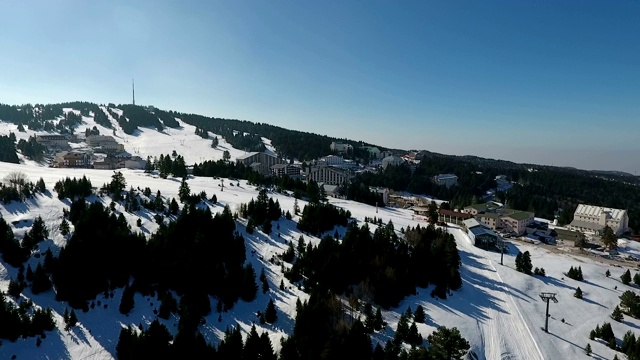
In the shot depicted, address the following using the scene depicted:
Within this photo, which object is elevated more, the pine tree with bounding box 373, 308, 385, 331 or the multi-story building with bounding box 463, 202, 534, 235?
the multi-story building with bounding box 463, 202, 534, 235

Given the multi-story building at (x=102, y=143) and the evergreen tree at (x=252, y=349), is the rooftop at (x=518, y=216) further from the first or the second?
the multi-story building at (x=102, y=143)

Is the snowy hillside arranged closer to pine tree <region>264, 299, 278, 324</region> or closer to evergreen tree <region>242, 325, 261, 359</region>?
pine tree <region>264, 299, 278, 324</region>

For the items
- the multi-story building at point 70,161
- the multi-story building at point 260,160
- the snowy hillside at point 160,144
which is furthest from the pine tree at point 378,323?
the snowy hillside at point 160,144

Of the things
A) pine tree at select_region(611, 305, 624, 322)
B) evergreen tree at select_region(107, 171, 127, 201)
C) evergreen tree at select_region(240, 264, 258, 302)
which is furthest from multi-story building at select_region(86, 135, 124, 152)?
pine tree at select_region(611, 305, 624, 322)

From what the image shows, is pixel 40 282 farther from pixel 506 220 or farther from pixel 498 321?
pixel 506 220

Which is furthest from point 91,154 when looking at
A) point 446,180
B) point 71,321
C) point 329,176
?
point 446,180

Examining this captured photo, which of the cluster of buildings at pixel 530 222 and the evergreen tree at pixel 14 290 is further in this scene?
the cluster of buildings at pixel 530 222

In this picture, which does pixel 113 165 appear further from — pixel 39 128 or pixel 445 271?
pixel 445 271
